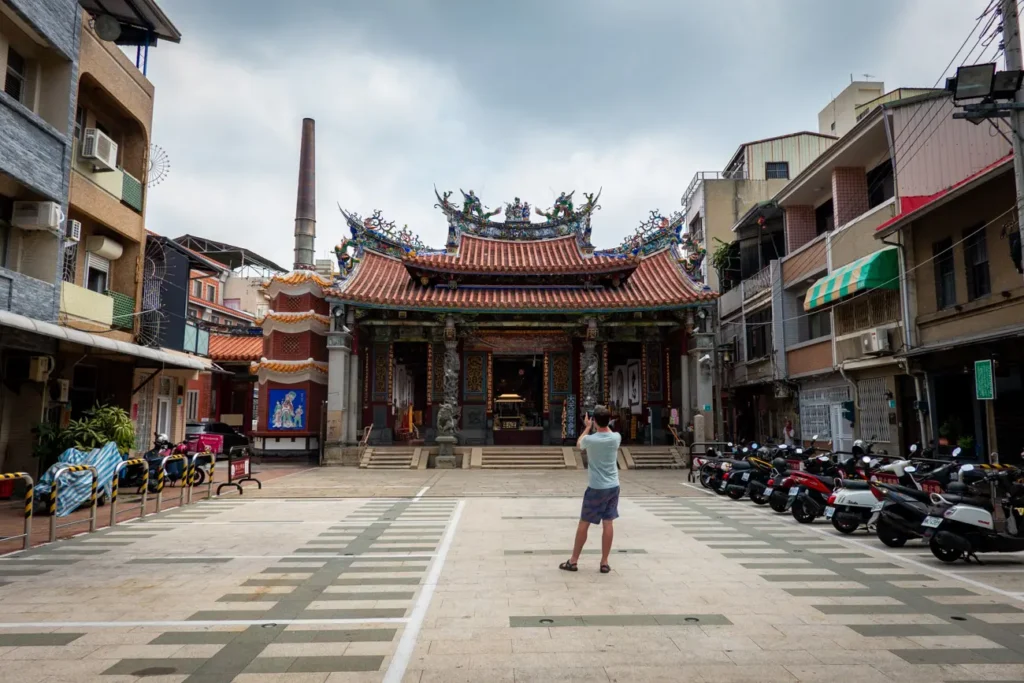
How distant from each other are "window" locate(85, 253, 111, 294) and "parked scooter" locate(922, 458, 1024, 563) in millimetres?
16567

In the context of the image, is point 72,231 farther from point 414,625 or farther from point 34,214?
point 414,625

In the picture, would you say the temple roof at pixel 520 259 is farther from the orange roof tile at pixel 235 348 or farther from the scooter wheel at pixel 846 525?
the scooter wheel at pixel 846 525

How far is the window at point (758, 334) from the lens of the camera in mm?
23094

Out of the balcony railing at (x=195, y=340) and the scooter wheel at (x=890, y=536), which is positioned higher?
the balcony railing at (x=195, y=340)

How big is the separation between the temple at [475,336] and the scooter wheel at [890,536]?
13.1 meters

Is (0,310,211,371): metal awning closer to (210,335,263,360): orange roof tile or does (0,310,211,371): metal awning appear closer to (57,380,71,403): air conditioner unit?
(57,380,71,403): air conditioner unit

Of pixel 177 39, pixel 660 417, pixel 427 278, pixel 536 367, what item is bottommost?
pixel 660 417

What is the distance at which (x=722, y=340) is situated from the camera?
27922mm

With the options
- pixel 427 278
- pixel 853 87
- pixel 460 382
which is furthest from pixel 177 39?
pixel 853 87

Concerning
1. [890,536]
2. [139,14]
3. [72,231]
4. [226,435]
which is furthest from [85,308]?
[890,536]

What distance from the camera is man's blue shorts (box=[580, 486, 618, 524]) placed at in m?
6.68

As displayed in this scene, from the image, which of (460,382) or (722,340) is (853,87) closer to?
(722,340)

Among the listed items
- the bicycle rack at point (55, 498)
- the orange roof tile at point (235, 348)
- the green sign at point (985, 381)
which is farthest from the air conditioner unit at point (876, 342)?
the orange roof tile at point (235, 348)

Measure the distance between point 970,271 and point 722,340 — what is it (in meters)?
14.8
